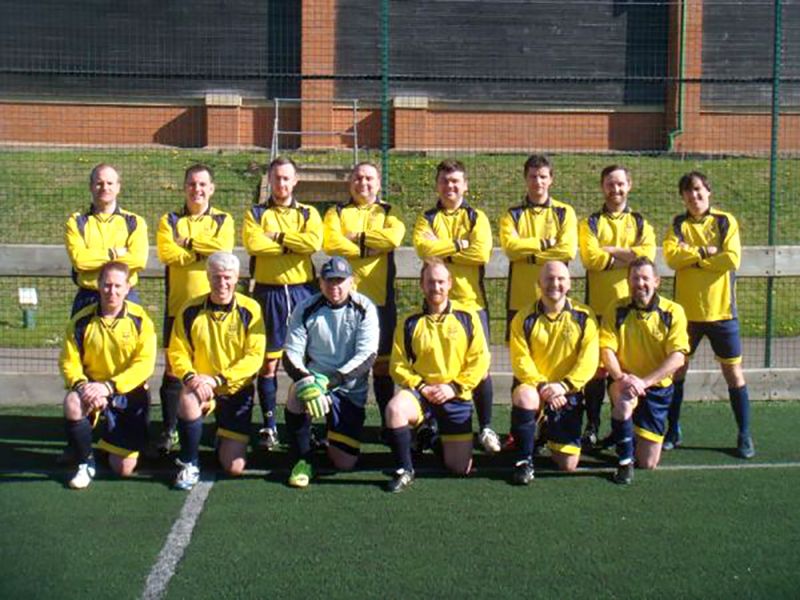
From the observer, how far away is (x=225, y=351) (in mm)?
6176

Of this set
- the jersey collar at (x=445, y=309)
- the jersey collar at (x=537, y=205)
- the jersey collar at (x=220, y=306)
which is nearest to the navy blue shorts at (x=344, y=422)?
the jersey collar at (x=445, y=309)

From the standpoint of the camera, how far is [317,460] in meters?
6.42

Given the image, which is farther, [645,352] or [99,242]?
[99,242]

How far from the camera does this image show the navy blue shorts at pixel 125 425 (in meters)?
6.11

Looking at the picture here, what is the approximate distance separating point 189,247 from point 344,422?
1575 millimetres

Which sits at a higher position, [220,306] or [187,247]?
[187,247]

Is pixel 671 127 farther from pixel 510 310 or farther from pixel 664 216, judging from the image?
pixel 510 310

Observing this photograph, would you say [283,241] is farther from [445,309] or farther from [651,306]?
[651,306]

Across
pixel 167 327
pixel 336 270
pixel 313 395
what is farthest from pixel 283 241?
pixel 313 395

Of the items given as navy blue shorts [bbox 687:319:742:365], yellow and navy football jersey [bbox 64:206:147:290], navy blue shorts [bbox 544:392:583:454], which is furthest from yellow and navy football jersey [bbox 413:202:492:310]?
yellow and navy football jersey [bbox 64:206:147:290]

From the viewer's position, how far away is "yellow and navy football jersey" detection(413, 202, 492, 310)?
666 cm

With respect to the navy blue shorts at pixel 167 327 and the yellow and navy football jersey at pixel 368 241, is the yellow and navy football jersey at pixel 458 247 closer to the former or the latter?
the yellow and navy football jersey at pixel 368 241

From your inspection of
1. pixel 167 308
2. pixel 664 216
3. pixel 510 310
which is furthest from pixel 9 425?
pixel 664 216

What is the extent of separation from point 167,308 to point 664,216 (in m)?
8.26
